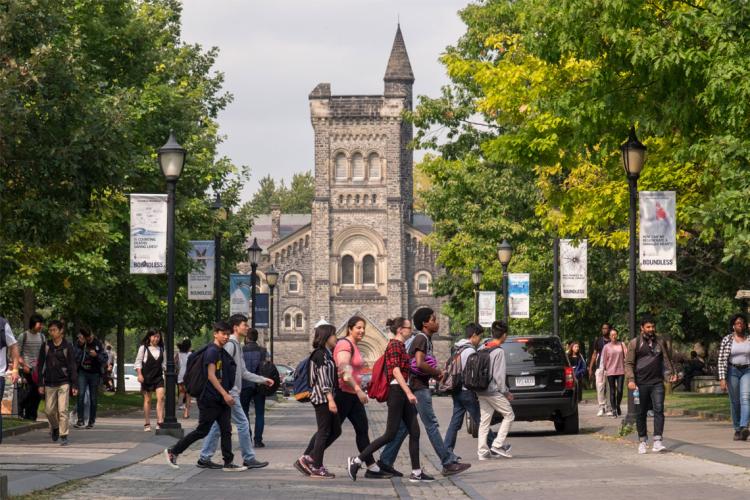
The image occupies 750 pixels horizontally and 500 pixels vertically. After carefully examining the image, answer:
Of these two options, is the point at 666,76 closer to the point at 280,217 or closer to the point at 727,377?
the point at 727,377

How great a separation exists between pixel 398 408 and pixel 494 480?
1263 millimetres

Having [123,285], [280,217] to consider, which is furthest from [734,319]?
[280,217]

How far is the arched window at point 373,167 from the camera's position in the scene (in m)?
110

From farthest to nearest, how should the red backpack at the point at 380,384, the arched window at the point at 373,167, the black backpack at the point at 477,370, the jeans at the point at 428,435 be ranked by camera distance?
1. the arched window at the point at 373,167
2. the black backpack at the point at 477,370
3. the jeans at the point at 428,435
4. the red backpack at the point at 380,384

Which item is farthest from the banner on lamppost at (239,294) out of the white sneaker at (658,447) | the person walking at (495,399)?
the white sneaker at (658,447)

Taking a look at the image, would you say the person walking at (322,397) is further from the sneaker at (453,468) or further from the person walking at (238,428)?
the sneaker at (453,468)

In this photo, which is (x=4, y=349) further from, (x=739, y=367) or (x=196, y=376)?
(x=739, y=367)

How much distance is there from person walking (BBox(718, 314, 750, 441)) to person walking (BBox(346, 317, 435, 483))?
20.0 ft

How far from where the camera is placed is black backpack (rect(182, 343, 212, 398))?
16.0m

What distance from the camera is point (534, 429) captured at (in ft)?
88.8

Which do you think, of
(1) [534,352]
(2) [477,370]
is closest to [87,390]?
(1) [534,352]

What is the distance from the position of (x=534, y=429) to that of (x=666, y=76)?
849cm

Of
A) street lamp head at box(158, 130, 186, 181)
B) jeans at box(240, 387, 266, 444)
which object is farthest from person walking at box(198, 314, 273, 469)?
street lamp head at box(158, 130, 186, 181)

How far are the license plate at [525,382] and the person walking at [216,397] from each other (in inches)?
322
